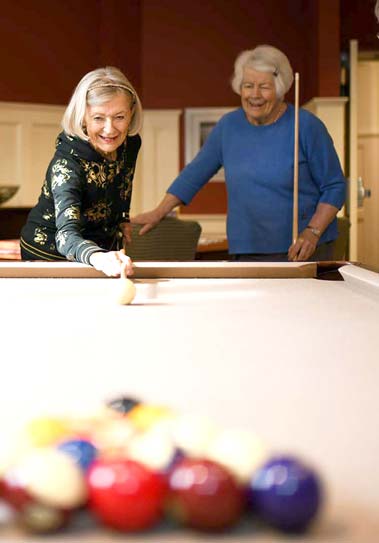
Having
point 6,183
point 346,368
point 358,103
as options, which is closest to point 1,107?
point 6,183

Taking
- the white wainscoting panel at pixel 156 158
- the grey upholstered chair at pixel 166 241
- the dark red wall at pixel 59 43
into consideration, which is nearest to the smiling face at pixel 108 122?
the grey upholstered chair at pixel 166 241

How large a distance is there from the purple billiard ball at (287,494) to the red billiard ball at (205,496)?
0.02 metres

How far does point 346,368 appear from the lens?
47.3 inches

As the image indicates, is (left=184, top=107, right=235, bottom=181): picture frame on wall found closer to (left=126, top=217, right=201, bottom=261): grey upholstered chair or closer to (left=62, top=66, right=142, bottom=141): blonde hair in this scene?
(left=126, top=217, right=201, bottom=261): grey upholstered chair

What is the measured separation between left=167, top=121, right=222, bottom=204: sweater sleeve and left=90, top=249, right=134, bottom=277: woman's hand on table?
1152 mm

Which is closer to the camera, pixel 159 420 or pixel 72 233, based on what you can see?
pixel 159 420

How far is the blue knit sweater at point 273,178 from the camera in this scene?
121 inches

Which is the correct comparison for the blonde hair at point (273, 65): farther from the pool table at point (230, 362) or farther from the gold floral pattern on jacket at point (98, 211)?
the pool table at point (230, 362)

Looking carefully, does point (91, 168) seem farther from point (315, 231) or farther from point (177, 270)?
point (315, 231)

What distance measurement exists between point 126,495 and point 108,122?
1946mm

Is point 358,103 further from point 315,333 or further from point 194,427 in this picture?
point 194,427

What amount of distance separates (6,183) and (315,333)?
545 cm

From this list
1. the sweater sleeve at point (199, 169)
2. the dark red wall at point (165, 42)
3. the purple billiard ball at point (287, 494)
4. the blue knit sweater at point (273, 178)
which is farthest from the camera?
the dark red wall at point (165, 42)

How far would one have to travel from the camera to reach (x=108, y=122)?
8.12ft
